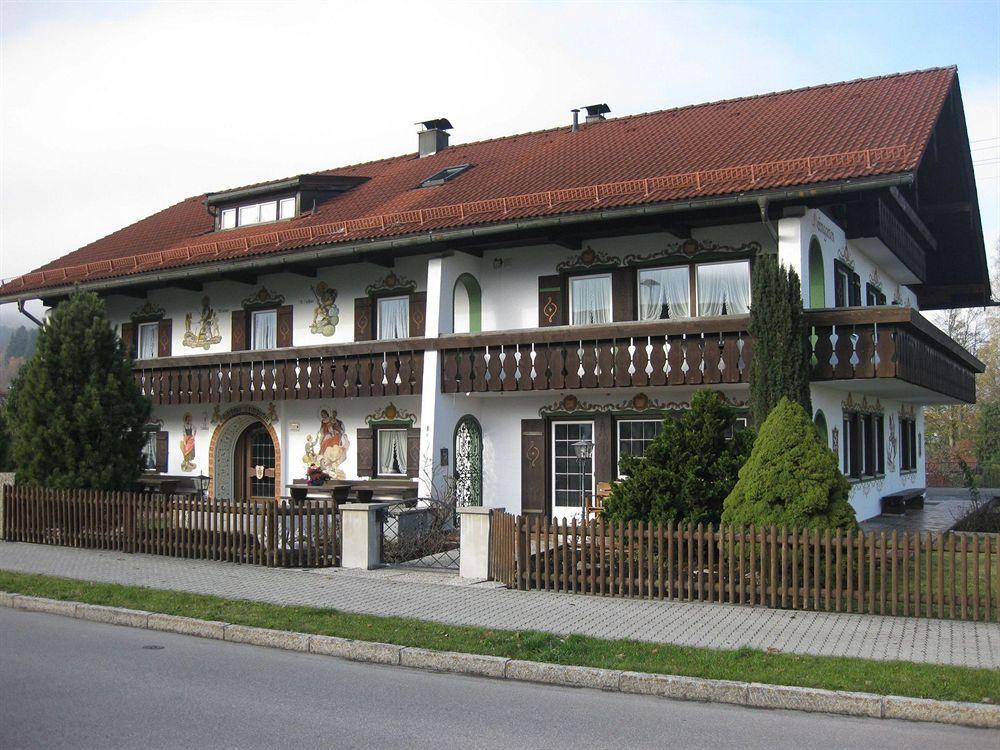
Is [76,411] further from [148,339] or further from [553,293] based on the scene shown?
[148,339]

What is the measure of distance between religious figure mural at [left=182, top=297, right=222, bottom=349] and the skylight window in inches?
250

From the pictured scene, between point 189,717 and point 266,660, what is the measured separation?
2.38 m

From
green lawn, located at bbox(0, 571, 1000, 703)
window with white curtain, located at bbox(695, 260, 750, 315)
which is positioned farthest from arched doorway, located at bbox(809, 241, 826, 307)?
green lawn, located at bbox(0, 571, 1000, 703)

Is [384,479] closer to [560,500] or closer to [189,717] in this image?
[560,500]

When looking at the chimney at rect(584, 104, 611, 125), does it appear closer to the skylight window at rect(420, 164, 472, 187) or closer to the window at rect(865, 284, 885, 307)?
the skylight window at rect(420, 164, 472, 187)

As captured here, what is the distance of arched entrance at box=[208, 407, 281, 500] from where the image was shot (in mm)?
24859

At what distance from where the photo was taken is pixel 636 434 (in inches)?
777

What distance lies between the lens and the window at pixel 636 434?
19.5 metres

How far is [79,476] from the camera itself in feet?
58.1

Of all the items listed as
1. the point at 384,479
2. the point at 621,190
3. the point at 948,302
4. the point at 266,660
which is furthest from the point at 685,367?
the point at 948,302

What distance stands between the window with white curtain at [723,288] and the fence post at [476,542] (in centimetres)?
704

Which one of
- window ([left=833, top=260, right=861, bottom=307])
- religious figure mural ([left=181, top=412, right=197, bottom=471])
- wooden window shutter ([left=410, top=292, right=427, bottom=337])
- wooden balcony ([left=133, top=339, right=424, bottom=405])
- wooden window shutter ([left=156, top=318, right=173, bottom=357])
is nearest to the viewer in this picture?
window ([left=833, top=260, right=861, bottom=307])

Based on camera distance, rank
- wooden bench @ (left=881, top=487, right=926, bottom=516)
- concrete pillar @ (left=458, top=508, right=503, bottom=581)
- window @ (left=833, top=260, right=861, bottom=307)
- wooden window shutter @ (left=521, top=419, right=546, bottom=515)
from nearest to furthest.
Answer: concrete pillar @ (left=458, top=508, right=503, bottom=581) → window @ (left=833, top=260, right=861, bottom=307) → wooden window shutter @ (left=521, top=419, right=546, bottom=515) → wooden bench @ (left=881, top=487, right=926, bottom=516)

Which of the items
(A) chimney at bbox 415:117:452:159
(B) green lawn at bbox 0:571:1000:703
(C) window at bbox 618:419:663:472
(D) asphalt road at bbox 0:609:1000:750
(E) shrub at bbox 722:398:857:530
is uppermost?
(A) chimney at bbox 415:117:452:159
